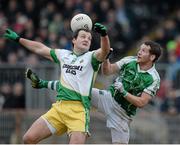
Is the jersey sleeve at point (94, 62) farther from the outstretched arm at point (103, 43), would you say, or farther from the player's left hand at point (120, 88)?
the player's left hand at point (120, 88)

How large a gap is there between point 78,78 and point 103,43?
0.65m

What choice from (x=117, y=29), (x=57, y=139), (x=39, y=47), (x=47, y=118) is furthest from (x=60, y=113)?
(x=117, y=29)

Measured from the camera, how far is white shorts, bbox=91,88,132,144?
41.0 ft

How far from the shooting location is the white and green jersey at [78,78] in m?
11.8

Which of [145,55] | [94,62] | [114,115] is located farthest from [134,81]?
[94,62]

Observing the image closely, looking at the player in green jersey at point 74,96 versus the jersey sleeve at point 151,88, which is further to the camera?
the jersey sleeve at point 151,88

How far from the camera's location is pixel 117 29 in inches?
779

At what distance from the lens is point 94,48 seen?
59.9ft

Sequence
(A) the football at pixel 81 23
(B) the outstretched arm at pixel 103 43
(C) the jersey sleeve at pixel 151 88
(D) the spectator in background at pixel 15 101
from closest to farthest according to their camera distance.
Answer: (B) the outstretched arm at pixel 103 43
(A) the football at pixel 81 23
(C) the jersey sleeve at pixel 151 88
(D) the spectator in background at pixel 15 101

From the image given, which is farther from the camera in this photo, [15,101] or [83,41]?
[15,101]

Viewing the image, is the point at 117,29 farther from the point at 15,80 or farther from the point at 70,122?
the point at 70,122

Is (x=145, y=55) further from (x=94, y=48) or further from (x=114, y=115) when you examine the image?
(x=94, y=48)

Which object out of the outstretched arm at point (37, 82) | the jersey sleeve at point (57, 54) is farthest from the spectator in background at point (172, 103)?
the jersey sleeve at point (57, 54)

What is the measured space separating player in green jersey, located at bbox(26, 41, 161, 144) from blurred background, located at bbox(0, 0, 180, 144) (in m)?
4.75
